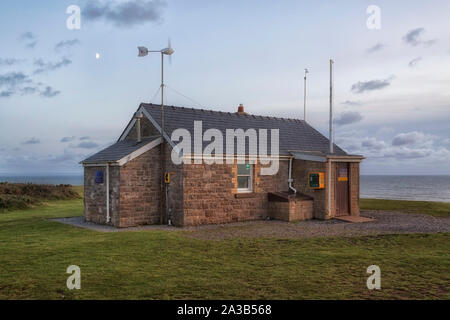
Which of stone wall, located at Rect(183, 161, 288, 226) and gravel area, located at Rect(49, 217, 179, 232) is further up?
stone wall, located at Rect(183, 161, 288, 226)

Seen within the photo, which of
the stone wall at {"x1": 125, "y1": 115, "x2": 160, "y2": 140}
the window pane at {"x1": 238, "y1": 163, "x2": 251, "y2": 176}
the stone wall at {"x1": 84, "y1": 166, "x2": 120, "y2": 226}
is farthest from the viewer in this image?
the window pane at {"x1": 238, "y1": 163, "x2": 251, "y2": 176}

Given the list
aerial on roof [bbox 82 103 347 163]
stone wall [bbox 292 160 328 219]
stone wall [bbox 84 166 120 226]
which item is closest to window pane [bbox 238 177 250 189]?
aerial on roof [bbox 82 103 347 163]

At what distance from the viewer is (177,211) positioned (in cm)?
1688

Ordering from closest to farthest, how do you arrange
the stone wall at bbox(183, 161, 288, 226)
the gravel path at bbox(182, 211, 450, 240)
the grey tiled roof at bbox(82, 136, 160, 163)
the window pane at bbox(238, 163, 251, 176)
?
1. the gravel path at bbox(182, 211, 450, 240)
2. the stone wall at bbox(183, 161, 288, 226)
3. the grey tiled roof at bbox(82, 136, 160, 163)
4. the window pane at bbox(238, 163, 251, 176)

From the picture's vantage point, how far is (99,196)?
17.8m

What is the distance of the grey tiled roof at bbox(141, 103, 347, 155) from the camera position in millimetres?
18750

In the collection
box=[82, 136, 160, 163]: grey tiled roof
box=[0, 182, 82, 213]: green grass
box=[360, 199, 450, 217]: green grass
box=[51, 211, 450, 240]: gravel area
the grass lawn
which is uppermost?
box=[82, 136, 160, 163]: grey tiled roof

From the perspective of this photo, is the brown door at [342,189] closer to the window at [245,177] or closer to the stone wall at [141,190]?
the window at [245,177]

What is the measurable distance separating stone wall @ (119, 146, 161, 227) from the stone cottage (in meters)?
0.04

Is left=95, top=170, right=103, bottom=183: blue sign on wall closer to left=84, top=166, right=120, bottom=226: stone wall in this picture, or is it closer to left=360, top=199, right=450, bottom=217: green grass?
left=84, top=166, right=120, bottom=226: stone wall

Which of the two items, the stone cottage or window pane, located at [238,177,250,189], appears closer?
the stone cottage

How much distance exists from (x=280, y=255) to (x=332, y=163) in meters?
9.54
